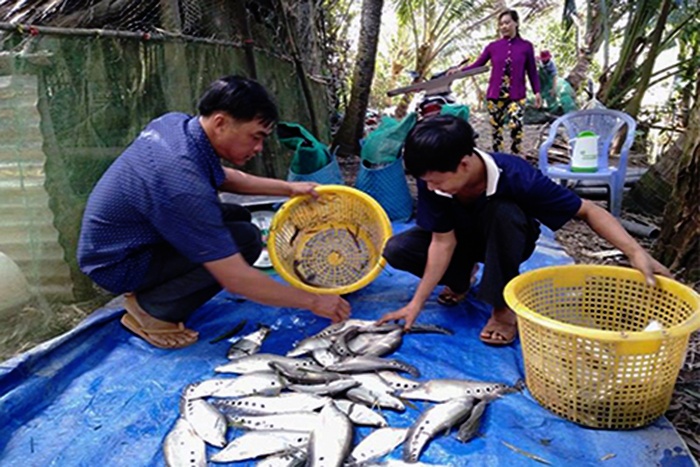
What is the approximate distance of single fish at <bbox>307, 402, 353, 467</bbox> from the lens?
185 centimetres

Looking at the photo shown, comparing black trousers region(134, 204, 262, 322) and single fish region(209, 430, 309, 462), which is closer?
single fish region(209, 430, 309, 462)

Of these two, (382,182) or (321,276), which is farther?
(382,182)

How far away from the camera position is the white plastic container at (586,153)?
4.78 m

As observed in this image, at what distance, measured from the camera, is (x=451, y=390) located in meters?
2.18

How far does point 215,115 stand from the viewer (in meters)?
2.31

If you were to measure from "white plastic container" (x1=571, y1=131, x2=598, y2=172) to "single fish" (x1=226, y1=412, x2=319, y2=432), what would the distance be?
3666mm

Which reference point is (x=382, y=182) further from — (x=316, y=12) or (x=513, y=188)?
(x=316, y=12)

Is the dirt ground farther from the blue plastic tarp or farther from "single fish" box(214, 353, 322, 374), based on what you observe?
"single fish" box(214, 353, 322, 374)

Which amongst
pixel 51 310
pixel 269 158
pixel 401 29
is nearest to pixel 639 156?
pixel 269 158

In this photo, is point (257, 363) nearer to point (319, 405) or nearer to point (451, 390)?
point (319, 405)

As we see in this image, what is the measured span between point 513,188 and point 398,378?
3.10 ft

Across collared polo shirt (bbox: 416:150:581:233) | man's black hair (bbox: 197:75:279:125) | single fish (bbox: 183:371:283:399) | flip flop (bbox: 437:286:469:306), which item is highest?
man's black hair (bbox: 197:75:279:125)

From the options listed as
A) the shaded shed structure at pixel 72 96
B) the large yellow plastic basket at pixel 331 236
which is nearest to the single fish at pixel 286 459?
the large yellow plastic basket at pixel 331 236

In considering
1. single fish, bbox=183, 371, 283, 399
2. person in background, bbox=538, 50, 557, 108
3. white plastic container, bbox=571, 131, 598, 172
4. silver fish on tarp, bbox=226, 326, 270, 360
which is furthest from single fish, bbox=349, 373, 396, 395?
person in background, bbox=538, 50, 557, 108
